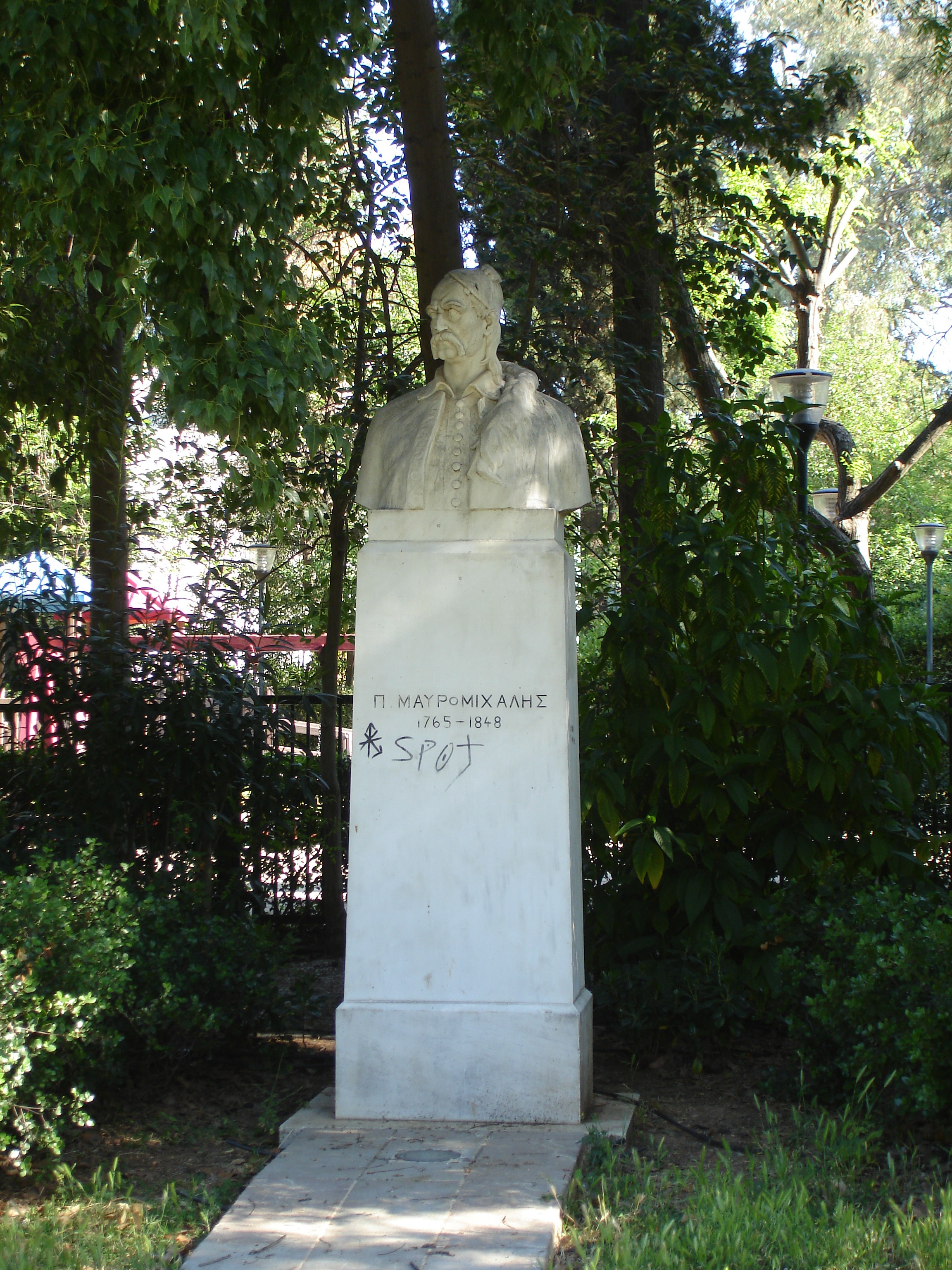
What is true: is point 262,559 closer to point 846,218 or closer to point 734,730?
point 734,730

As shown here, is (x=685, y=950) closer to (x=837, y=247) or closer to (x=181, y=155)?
(x=181, y=155)

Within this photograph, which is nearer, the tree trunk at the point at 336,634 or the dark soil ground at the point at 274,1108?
the dark soil ground at the point at 274,1108

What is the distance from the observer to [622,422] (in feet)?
26.0

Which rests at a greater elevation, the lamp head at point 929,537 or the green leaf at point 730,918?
the lamp head at point 929,537

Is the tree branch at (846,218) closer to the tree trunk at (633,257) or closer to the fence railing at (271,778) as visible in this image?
the tree trunk at (633,257)

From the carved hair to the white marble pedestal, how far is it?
73cm

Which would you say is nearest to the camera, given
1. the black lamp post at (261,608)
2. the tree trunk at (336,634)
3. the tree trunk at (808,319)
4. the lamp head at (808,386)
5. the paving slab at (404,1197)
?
the paving slab at (404,1197)

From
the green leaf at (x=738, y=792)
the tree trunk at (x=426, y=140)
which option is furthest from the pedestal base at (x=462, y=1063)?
the tree trunk at (x=426, y=140)

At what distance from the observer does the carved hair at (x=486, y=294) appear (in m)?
4.41

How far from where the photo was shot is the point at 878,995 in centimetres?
397

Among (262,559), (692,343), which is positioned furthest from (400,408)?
(262,559)

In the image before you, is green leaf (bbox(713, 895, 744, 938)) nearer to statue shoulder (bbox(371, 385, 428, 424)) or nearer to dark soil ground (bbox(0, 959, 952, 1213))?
dark soil ground (bbox(0, 959, 952, 1213))

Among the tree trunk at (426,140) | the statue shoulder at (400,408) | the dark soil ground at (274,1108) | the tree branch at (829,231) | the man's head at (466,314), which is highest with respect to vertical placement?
the tree branch at (829,231)

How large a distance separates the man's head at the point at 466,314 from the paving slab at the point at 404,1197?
2.80m
